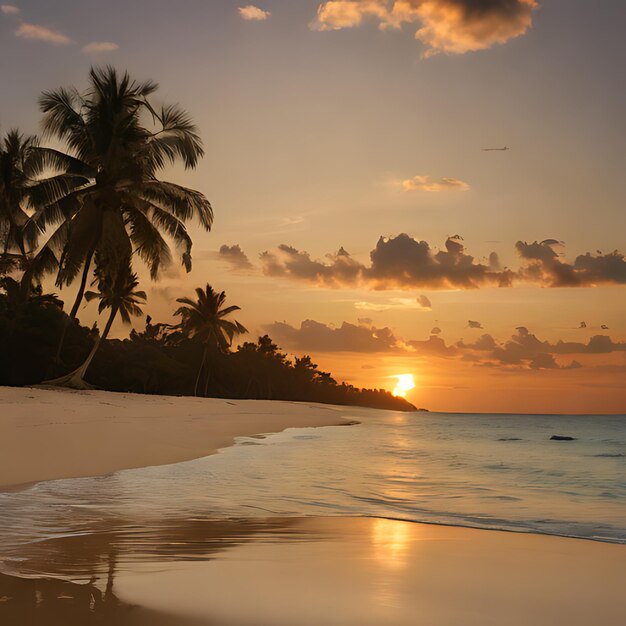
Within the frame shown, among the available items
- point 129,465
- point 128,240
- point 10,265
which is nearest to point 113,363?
point 10,265

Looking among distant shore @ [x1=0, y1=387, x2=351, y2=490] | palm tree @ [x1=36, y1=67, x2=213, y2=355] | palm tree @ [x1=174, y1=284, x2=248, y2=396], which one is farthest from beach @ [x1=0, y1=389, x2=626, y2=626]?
palm tree @ [x1=174, y1=284, x2=248, y2=396]

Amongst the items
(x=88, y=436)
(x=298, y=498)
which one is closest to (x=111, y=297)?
(x=88, y=436)

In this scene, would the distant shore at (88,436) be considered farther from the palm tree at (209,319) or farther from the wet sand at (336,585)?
the palm tree at (209,319)

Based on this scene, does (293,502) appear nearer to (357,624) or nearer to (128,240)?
(357,624)

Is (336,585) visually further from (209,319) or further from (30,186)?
(209,319)

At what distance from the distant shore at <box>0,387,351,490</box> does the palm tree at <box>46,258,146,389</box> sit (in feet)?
9.80

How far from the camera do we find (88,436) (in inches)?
530

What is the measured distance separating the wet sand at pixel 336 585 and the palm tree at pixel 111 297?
24126 millimetres

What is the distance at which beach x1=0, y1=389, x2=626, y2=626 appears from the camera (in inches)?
122

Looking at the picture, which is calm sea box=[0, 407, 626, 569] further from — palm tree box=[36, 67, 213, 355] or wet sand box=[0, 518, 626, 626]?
palm tree box=[36, 67, 213, 355]

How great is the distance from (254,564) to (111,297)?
34.3 metres

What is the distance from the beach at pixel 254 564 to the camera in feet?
10.2

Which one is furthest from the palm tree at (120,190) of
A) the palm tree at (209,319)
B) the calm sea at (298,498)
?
the palm tree at (209,319)

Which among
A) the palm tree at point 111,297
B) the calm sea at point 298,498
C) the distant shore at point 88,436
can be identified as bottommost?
the distant shore at point 88,436
